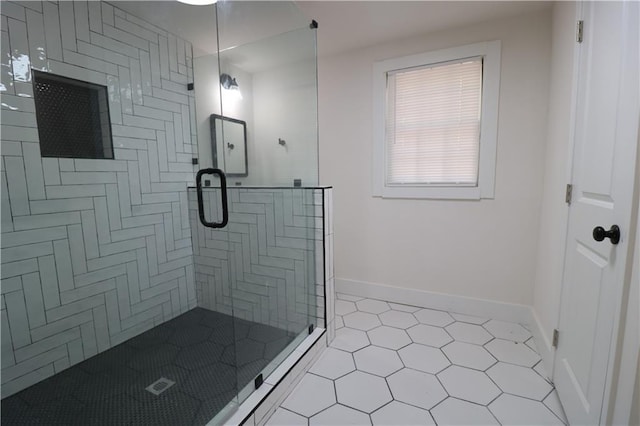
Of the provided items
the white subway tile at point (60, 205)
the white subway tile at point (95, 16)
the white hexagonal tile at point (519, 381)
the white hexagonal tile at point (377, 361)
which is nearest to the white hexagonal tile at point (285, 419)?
the white hexagonal tile at point (377, 361)

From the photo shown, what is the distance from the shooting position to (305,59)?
6.55 ft

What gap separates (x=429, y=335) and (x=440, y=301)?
1.50ft

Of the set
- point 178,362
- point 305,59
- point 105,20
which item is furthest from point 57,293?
point 305,59

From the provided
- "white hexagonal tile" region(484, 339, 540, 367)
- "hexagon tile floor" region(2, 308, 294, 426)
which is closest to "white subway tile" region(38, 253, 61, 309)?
"hexagon tile floor" region(2, 308, 294, 426)

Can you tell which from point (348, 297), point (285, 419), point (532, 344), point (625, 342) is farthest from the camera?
point (348, 297)

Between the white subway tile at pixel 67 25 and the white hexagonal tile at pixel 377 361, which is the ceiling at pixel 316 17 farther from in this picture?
the white hexagonal tile at pixel 377 361

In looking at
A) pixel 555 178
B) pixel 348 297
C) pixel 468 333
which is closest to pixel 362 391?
pixel 468 333

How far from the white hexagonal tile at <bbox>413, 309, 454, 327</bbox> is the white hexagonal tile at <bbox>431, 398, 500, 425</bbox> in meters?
0.80

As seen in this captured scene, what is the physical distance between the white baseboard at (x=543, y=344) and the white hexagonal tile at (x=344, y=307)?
4.07 feet

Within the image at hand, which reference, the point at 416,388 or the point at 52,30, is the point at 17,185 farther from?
the point at 416,388

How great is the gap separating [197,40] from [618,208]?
8.40ft

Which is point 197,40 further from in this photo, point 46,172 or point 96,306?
point 96,306

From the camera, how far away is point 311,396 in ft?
4.93

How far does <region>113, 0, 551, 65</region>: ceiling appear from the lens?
1.82 metres
